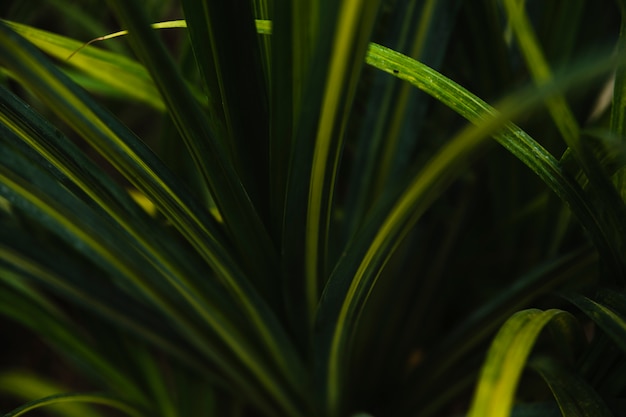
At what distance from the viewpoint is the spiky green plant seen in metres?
0.40

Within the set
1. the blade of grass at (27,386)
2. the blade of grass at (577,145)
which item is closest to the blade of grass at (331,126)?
the blade of grass at (577,145)

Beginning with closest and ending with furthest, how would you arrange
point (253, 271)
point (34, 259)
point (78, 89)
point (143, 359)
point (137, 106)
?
point (78, 89)
point (253, 271)
point (34, 259)
point (143, 359)
point (137, 106)

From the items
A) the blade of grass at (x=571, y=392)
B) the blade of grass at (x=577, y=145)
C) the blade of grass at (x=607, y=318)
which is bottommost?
the blade of grass at (x=571, y=392)

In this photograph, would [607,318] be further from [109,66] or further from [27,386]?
[27,386]

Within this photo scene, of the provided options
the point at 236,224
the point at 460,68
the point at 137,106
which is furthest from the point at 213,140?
the point at 137,106

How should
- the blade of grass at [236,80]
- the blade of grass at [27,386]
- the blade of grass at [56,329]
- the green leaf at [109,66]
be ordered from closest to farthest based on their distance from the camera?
the blade of grass at [236,80]
the green leaf at [109,66]
the blade of grass at [56,329]
the blade of grass at [27,386]

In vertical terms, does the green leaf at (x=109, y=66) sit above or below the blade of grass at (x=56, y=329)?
above

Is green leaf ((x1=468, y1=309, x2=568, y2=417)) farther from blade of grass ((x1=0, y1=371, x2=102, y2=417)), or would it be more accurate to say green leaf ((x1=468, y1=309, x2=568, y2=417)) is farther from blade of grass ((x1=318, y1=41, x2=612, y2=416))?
blade of grass ((x1=0, y1=371, x2=102, y2=417))

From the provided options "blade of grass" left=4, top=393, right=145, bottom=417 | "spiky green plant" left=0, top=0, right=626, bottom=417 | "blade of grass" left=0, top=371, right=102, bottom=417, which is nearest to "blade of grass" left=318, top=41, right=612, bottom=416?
"spiky green plant" left=0, top=0, right=626, bottom=417

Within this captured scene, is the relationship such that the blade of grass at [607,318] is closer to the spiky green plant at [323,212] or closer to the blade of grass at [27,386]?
the spiky green plant at [323,212]

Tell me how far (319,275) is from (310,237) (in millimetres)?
51

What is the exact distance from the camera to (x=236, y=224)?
18.6 inches

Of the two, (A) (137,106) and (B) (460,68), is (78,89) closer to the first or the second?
(B) (460,68)

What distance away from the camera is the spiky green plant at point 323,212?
0.40m
